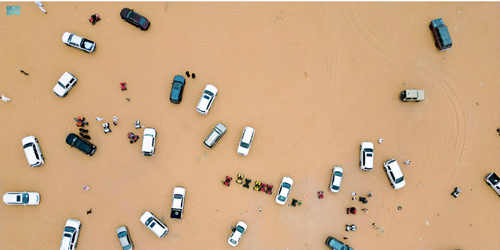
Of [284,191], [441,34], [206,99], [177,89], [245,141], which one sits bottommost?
[284,191]

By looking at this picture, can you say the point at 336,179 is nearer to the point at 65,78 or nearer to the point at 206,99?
the point at 206,99

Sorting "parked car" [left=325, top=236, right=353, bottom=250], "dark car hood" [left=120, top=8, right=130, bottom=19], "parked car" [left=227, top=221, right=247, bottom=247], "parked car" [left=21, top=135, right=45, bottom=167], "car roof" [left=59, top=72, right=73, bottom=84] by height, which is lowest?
"parked car" [left=227, top=221, right=247, bottom=247]

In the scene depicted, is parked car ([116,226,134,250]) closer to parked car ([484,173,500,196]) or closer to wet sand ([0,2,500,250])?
wet sand ([0,2,500,250])

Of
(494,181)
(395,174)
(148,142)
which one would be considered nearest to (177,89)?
(148,142)

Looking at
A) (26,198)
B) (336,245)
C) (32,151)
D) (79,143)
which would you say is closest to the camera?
(32,151)

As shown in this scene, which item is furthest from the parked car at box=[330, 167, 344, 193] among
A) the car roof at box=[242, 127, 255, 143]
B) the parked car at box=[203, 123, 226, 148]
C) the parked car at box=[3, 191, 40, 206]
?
the parked car at box=[3, 191, 40, 206]

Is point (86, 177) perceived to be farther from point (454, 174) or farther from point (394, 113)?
point (454, 174)

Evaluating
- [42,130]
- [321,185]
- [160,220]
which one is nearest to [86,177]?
[42,130]
